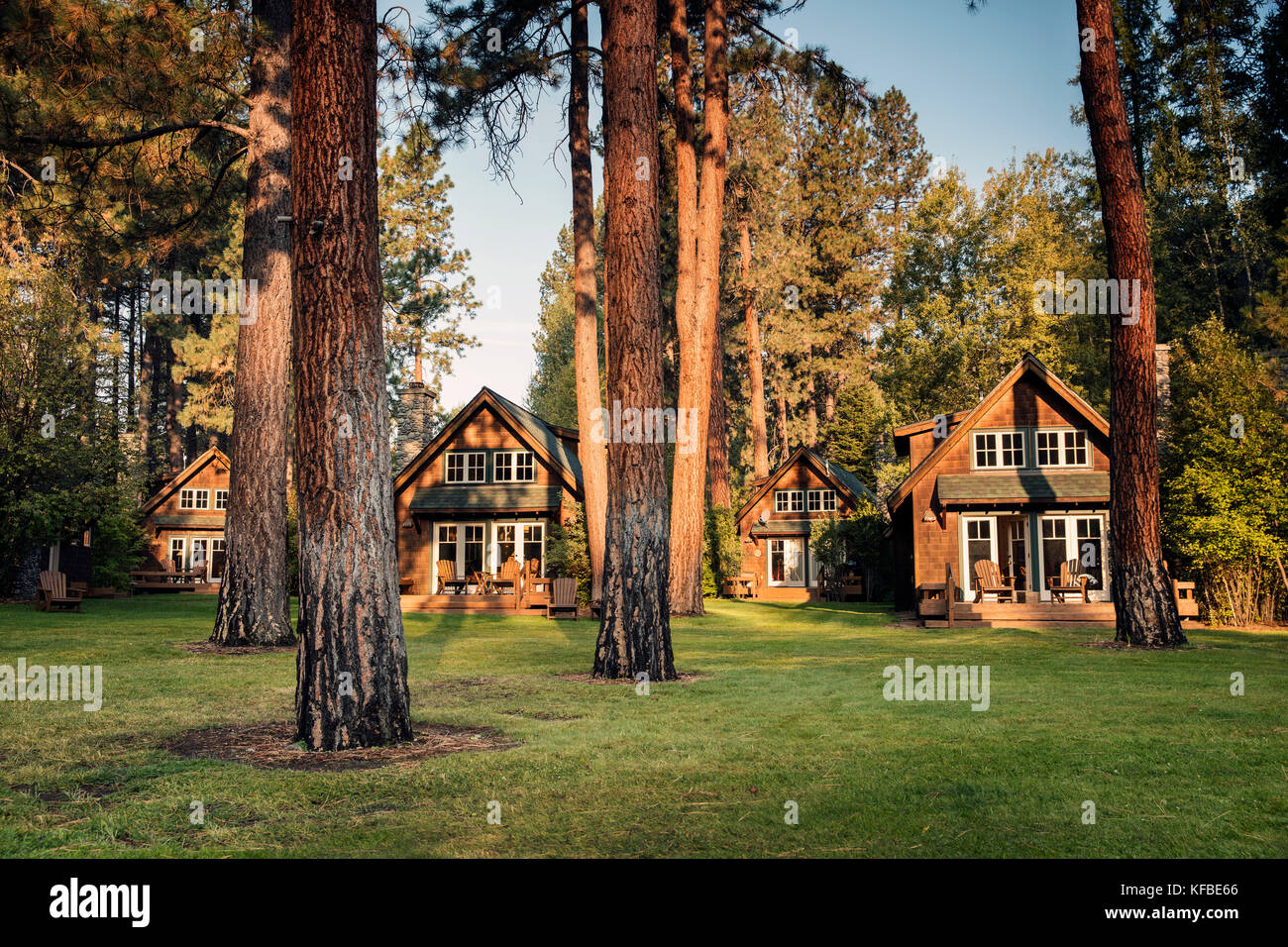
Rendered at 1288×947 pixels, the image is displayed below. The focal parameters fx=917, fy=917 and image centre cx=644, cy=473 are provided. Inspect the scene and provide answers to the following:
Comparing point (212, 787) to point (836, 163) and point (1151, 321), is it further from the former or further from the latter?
point (836, 163)

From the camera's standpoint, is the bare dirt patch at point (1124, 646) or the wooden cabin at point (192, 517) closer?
the bare dirt patch at point (1124, 646)

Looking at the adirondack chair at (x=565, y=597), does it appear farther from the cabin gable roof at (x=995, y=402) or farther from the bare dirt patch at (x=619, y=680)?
the bare dirt patch at (x=619, y=680)

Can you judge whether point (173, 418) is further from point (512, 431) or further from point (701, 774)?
point (701, 774)

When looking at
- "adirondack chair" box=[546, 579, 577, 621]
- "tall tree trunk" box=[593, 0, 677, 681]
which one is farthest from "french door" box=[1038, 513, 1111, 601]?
"tall tree trunk" box=[593, 0, 677, 681]

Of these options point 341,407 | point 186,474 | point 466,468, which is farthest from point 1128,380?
point 186,474

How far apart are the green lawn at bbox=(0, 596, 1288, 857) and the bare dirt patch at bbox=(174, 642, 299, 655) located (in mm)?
1624

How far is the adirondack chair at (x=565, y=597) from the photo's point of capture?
21.8 metres

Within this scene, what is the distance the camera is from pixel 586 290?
73.3 feet

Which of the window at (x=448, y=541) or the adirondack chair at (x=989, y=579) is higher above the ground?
the window at (x=448, y=541)

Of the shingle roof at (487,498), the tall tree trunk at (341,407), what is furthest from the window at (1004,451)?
the tall tree trunk at (341,407)

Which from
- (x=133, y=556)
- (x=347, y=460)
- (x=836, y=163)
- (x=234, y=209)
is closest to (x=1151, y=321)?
(x=347, y=460)

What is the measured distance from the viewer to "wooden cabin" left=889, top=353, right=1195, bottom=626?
25094mm

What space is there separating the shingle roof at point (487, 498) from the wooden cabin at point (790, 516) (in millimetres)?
11795
